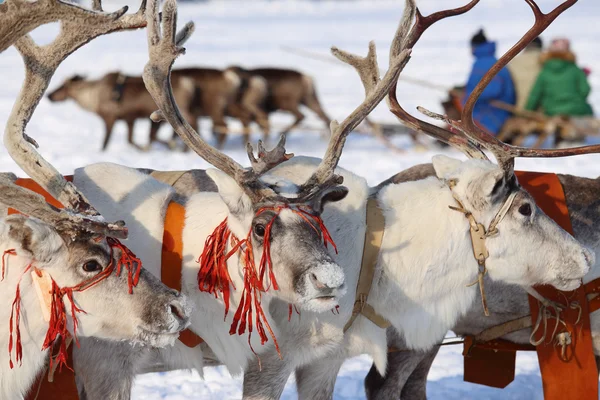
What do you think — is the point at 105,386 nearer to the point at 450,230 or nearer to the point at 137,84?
the point at 450,230

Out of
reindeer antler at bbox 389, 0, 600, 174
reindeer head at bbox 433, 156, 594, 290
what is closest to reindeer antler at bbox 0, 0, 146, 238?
reindeer antler at bbox 389, 0, 600, 174

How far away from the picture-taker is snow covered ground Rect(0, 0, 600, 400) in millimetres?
5006

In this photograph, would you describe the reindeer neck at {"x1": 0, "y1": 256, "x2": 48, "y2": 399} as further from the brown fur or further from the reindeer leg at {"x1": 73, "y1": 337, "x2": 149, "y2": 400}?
the brown fur

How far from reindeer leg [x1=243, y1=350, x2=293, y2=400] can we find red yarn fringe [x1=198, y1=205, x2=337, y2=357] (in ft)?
0.42

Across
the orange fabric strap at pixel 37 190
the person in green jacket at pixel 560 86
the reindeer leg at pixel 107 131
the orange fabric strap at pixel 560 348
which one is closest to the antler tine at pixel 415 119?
the orange fabric strap at pixel 560 348

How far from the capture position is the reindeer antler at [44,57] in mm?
3029

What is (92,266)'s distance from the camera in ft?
9.83

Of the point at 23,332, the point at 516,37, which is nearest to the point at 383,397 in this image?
the point at 23,332

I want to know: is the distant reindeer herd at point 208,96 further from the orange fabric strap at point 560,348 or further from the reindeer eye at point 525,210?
the reindeer eye at point 525,210

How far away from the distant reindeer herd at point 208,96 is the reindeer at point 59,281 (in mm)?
9844

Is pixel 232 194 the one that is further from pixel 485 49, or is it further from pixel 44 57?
pixel 485 49

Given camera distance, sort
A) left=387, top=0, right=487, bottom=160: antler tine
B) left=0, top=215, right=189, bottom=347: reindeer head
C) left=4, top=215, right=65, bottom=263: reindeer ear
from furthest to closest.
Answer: left=387, top=0, right=487, bottom=160: antler tine
left=0, top=215, right=189, bottom=347: reindeer head
left=4, top=215, right=65, bottom=263: reindeer ear

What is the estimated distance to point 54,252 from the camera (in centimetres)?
295

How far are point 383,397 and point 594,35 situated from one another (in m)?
25.1
